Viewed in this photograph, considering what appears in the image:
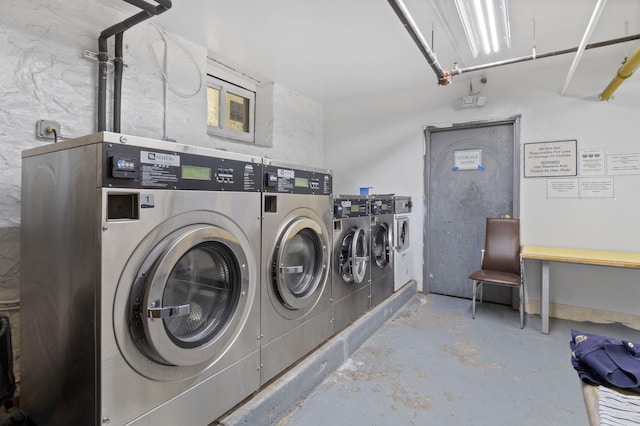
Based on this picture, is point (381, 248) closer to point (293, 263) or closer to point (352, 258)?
point (352, 258)

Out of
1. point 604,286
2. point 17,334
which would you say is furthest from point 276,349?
point 604,286

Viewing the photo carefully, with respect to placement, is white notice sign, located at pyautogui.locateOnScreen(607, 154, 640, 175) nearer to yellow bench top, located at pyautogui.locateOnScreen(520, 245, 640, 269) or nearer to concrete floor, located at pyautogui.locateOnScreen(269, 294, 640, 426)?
yellow bench top, located at pyautogui.locateOnScreen(520, 245, 640, 269)

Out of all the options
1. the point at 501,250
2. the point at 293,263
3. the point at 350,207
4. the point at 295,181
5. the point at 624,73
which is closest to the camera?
the point at 295,181

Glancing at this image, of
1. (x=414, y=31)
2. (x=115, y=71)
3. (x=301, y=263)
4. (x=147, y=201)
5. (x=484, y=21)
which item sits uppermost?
(x=484, y=21)

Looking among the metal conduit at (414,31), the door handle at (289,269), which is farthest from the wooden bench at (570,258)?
the door handle at (289,269)

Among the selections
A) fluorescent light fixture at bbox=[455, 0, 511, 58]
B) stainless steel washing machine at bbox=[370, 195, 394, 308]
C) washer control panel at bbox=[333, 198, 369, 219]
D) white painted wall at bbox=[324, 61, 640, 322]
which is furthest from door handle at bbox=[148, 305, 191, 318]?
white painted wall at bbox=[324, 61, 640, 322]

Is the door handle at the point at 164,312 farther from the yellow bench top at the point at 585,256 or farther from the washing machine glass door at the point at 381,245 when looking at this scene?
the yellow bench top at the point at 585,256

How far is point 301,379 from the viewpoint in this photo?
192 cm

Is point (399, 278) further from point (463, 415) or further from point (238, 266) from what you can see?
point (238, 266)

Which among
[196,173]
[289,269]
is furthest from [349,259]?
[196,173]

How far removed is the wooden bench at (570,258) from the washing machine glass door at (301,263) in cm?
193

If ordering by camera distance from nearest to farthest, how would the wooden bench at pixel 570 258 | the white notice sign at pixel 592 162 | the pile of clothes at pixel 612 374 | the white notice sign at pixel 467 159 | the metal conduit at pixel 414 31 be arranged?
the pile of clothes at pixel 612 374 → the metal conduit at pixel 414 31 → the wooden bench at pixel 570 258 → the white notice sign at pixel 592 162 → the white notice sign at pixel 467 159

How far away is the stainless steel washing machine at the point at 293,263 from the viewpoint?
1812mm

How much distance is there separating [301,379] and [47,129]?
7.20ft
